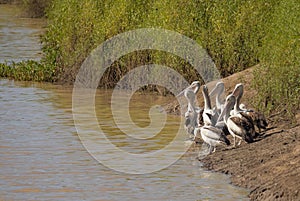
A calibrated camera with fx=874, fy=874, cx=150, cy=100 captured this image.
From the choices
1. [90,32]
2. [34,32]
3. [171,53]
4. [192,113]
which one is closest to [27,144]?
[192,113]

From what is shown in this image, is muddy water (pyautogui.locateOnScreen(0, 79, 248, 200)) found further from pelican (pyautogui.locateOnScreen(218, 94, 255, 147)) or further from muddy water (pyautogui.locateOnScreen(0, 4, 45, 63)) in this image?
muddy water (pyautogui.locateOnScreen(0, 4, 45, 63))

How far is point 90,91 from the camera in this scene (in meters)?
20.8

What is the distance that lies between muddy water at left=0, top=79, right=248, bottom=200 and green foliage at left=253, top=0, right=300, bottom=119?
6.29ft

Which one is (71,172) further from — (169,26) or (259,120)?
(169,26)

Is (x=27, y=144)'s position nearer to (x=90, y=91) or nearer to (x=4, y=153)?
(x=4, y=153)

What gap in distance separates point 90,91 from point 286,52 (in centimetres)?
691

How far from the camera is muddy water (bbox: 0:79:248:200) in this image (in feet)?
36.7

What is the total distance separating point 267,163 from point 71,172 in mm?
2866

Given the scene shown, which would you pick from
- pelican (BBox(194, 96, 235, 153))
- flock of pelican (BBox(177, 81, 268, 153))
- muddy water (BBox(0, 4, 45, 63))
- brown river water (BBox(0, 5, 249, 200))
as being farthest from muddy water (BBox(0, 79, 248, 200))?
muddy water (BBox(0, 4, 45, 63))

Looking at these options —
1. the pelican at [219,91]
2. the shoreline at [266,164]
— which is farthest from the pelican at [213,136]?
the pelican at [219,91]

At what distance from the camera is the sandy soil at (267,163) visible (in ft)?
33.8

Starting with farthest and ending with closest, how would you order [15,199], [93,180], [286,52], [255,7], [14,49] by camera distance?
[14,49]
[255,7]
[286,52]
[93,180]
[15,199]

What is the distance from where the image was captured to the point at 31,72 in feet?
75.7

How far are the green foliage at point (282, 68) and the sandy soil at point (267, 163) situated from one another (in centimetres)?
65
